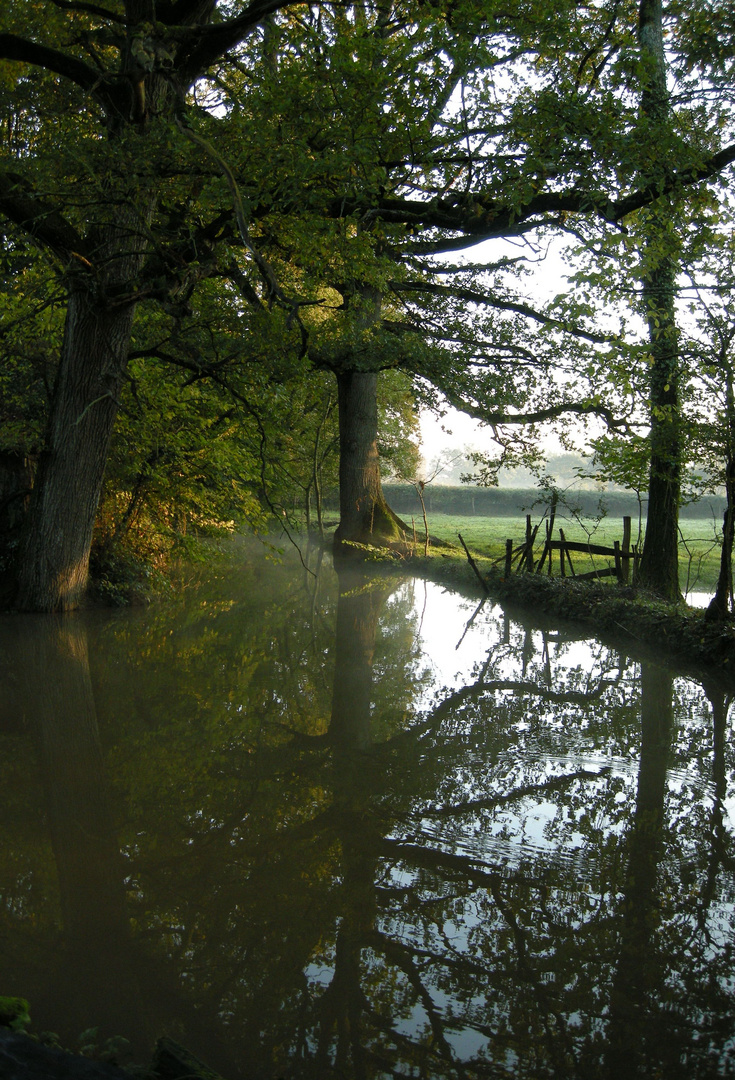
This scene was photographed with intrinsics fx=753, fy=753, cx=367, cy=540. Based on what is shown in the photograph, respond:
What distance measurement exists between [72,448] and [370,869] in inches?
326

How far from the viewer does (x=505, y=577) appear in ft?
51.7

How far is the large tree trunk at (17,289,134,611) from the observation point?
34.3 feet

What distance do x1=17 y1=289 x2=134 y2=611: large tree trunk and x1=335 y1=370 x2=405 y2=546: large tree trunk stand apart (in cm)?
1008

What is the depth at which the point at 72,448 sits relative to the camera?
10539 millimetres

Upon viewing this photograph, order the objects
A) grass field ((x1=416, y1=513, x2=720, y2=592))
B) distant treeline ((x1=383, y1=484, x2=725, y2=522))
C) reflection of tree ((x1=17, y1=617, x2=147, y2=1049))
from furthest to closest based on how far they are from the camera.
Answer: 1. distant treeline ((x1=383, y1=484, x2=725, y2=522))
2. grass field ((x1=416, y1=513, x2=720, y2=592))
3. reflection of tree ((x1=17, y1=617, x2=147, y2=1049))

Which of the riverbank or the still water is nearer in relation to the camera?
the still water

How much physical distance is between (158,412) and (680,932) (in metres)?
10.5

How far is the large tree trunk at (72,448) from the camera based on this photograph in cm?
1046

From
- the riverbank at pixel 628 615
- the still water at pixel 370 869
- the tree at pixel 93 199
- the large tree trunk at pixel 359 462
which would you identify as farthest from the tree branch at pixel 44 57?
the large tree trunk at pixel 359 462

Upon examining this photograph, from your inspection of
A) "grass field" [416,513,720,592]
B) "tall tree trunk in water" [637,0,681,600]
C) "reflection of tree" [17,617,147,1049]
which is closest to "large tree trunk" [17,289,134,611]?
"reflection of tree" [17,617,147,1049]

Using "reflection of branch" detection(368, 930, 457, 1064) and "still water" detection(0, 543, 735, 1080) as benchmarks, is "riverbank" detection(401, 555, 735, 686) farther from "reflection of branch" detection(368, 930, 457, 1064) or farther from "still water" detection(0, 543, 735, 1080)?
"reflection of branch" detection(368, 930, 457, 1064)

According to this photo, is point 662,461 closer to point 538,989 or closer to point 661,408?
point 661,408

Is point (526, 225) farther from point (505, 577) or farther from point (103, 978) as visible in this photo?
point (103, 978)

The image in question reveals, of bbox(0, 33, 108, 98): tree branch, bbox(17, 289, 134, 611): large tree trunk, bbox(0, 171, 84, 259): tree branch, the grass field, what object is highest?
bbox(0, 33, 108, 98): tree branch
